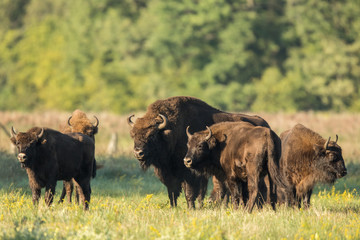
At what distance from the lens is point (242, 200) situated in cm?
1252

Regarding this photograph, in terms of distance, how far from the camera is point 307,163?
13344mm

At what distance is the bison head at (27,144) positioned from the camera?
12102 millimetres

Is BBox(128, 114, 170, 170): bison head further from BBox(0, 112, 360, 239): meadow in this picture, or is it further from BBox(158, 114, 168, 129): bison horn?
BBox(0, 112, 360, 239): meadow

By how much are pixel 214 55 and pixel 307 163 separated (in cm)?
4266

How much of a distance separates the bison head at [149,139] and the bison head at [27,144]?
2.01m

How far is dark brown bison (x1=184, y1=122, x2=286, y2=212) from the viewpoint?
1197 cm

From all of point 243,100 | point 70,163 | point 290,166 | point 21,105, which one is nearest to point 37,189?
point 70,163

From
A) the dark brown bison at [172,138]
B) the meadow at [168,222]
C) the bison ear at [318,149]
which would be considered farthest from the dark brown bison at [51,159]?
the bison ear at [318,149]

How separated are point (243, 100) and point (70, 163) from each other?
41517 mm

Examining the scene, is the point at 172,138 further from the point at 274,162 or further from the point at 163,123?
the point at 274,162

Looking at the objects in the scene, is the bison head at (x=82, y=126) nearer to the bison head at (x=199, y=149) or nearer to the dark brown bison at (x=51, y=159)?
the dark brown bison at (x=51, y=159)

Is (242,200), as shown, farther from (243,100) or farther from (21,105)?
(21,105)

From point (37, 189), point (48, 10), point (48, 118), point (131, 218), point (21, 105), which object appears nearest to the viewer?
point (131, 218)

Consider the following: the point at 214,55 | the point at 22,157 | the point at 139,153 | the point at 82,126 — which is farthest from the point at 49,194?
the point at 214,55
